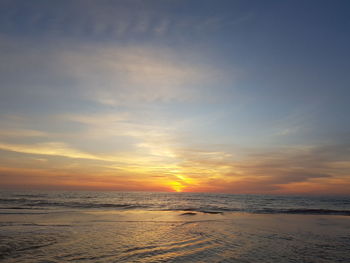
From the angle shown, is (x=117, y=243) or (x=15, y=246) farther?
(x=117, y=243)

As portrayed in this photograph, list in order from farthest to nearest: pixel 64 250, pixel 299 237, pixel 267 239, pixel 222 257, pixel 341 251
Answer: pixel 299 237 → pixel 267 239 → pixel 341 251 → pixel 64 250 → pixel 222 257

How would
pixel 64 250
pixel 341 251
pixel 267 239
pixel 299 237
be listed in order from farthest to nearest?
1. pixel 299 237
2. pixel 267 239
3. pixel 341 251
4. pixel 64 250

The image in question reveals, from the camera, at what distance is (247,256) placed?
11.3 metres

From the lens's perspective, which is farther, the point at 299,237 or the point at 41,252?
the point at 299,237

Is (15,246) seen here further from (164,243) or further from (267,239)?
(267,239)

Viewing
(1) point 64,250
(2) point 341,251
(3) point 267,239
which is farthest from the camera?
(3) point 267,239

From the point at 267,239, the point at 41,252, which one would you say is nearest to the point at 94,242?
the point at 41,252

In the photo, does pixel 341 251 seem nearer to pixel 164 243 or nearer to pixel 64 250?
pixel 164 243

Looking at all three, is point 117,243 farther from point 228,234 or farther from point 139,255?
point 228,234

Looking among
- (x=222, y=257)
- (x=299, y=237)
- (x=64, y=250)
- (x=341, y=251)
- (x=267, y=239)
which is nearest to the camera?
(x=222, y=257)

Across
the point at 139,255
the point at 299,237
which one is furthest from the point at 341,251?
the point at 139,255

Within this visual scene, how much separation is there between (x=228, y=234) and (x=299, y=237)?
16.3 ft

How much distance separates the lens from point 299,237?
16734 mm

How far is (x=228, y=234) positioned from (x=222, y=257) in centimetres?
653
